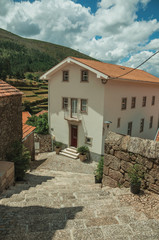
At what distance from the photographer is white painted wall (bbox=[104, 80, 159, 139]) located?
14.6 metres

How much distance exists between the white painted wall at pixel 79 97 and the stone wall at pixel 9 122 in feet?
23.3

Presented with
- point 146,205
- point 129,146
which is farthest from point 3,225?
point 129,146

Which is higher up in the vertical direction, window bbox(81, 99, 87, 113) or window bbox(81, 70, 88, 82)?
window bbox(81, 70, 88, 82)

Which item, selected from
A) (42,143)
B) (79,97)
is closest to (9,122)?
(79,97)

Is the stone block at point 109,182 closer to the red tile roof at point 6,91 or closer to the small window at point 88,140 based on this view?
the red tile roof at point 6,91

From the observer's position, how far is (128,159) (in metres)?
5.44

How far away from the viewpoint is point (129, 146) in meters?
5.35

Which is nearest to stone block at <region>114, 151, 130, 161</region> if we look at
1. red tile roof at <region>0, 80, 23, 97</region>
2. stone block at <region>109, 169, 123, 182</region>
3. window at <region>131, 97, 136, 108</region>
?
stone block at <region>109, 169, 123, 182</region>

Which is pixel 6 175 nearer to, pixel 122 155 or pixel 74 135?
pixel 122 155

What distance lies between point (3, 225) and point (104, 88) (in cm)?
1189

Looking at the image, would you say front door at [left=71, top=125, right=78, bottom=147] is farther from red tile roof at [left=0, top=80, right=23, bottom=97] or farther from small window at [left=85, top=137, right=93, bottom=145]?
red tile roof at [left=0, top=80, right=23, bottom=97]

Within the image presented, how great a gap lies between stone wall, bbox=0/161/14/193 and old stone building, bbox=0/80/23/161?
108 centimetres

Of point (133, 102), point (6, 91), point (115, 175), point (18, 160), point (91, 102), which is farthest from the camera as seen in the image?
point (133, 102)

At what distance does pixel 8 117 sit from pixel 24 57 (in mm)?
120806
